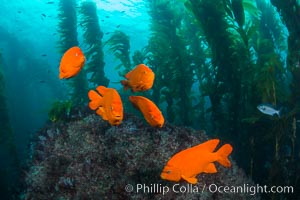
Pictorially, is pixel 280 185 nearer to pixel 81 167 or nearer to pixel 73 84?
pixel 81 167

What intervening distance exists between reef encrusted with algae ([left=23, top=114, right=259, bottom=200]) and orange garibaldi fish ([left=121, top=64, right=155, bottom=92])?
1.21m

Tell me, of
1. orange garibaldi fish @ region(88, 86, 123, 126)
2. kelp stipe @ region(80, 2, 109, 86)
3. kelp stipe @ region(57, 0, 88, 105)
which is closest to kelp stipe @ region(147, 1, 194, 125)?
Answer: kelp stipe @ region(80, 2, 109, 86)

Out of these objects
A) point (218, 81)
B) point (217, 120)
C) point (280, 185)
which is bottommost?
point (280, 185)

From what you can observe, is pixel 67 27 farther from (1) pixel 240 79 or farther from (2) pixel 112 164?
(2) pixel 112 164

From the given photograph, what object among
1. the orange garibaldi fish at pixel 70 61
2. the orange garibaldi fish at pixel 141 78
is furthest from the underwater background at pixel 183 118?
the orange garibaldi fish at pixel 70 61

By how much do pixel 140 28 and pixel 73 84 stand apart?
905 inches

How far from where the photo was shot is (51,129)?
5090mm

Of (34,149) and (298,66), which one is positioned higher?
(298,66)

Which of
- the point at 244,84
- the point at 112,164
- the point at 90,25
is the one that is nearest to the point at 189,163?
the point at 112,164

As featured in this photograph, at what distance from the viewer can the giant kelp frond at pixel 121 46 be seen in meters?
10.1

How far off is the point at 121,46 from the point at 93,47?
4.09 feet

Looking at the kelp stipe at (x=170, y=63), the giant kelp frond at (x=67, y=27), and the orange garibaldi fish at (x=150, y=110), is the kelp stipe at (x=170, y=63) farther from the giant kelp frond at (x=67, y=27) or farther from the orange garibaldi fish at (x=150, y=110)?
the orange garibaldi fish at (x=150, y=110)

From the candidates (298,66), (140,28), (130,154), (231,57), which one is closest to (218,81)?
Result: (231,57)

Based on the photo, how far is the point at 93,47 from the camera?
10.7 m
